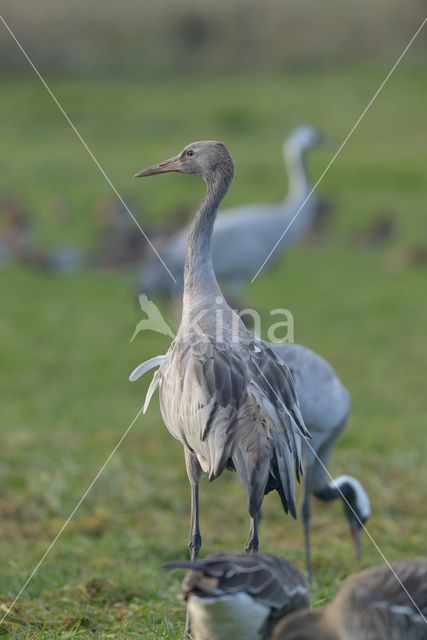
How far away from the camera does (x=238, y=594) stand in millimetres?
3633

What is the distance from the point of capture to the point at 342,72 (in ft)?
115

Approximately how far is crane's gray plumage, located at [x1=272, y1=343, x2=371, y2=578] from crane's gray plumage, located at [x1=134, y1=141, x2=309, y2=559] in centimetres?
101

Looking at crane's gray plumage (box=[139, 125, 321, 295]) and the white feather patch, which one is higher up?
crane's gray plumage (box=[139, 125, 321, 295])

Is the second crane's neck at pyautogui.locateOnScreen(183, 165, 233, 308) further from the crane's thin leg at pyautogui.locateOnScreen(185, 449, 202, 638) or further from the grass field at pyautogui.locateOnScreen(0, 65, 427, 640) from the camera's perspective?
the grass field at pyautogui.locateOnScreen(0, 65, 427, 640)

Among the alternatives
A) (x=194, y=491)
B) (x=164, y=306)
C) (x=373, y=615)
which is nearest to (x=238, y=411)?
(x=194, y=491)

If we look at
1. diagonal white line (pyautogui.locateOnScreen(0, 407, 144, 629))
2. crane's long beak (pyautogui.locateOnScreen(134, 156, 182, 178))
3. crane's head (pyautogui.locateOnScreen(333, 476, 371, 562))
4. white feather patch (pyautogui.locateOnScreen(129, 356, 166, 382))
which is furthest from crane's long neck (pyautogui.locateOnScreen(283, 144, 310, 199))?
white feather patch (pyautogui.locateOnScreen(129, 356, 166, 382))

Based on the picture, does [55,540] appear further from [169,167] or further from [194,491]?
[169,167]

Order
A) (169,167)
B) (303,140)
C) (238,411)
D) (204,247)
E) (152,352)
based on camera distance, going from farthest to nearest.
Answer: (303,140)
(152,352)
(169,167)
(204,247)
(238,411)

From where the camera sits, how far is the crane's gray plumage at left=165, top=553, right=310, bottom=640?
3.64 m

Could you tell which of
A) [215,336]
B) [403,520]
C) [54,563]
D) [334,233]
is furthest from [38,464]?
[334,233]

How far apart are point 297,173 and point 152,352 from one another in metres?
2.55

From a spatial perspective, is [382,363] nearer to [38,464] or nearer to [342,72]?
[38,464]

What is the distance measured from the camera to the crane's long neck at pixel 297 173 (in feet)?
41.0

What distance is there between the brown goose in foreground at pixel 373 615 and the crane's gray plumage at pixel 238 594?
0.08m
